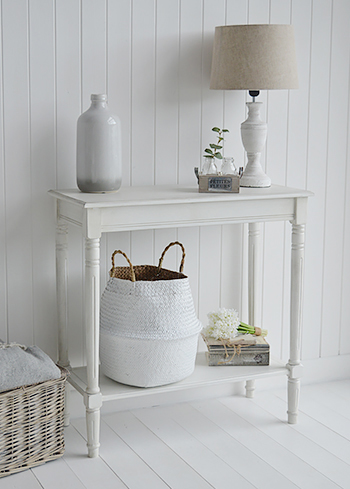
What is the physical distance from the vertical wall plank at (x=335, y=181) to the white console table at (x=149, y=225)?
538 millimetres

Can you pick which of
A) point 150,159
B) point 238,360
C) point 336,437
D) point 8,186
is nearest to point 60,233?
point 8,186

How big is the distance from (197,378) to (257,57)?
1.15m

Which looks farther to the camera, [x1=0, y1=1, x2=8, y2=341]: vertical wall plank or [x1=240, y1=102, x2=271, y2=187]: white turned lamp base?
[x1=240, y1=102, x2=271, y2=187]: white turned lamp base

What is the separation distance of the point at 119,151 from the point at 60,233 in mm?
373

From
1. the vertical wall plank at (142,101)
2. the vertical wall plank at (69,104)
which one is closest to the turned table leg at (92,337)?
the vertical wall plank at (69,104)

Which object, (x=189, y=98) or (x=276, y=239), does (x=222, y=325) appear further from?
(x=189, y=98)

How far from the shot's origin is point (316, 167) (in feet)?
9.05

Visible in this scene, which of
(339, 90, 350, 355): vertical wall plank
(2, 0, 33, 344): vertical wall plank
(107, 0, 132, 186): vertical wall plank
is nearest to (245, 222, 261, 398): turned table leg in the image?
(339, 90, 350, 355): vertical wall plank

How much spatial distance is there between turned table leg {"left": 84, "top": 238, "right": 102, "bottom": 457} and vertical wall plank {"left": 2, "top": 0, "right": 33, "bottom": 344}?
1.16 ft

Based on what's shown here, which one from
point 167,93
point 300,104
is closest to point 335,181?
point 300,104

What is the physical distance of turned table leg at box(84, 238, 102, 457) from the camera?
2.01m

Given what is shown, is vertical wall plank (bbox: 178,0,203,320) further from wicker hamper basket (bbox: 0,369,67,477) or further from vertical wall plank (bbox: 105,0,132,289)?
wicker hamper basket (bbox: 0,369,67,477)

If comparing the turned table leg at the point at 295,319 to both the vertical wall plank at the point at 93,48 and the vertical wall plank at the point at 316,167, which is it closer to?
the vertical wall plank at the point at 316,167

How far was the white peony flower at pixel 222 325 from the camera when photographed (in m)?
2.39
